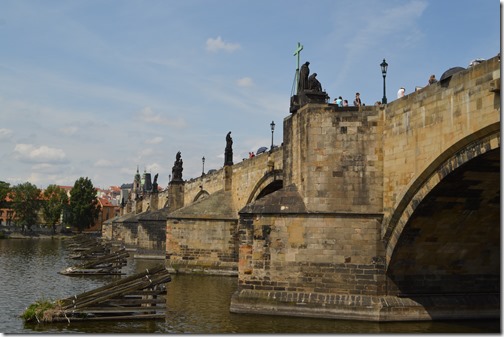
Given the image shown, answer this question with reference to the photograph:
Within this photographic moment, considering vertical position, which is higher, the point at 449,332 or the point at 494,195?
the point at 494,195

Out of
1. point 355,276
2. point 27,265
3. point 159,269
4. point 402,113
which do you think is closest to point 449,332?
point 355,276

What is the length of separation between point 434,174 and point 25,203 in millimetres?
86839

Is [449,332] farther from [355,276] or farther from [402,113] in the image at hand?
[402,113]

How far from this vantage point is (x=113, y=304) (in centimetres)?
1703

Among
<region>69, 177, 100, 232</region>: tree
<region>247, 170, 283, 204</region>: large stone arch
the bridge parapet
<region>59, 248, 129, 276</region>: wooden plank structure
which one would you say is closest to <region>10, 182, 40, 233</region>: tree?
<region>69, 177, 100, 232</region>: tree

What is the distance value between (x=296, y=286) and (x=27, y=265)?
77.5 ft

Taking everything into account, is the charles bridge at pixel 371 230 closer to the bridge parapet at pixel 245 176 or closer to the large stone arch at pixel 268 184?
the large stone arch at pixel 268 184

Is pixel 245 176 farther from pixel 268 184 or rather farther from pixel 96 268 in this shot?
pixel 96 268

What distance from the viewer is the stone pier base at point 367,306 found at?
55.0 ft

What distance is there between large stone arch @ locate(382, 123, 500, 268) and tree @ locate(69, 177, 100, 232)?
282 ft

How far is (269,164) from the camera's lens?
28.5 meters

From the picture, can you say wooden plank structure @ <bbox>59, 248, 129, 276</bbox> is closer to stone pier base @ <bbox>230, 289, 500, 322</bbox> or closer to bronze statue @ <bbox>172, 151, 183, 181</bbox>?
bronze statue @ <bbox>172, 151, 183, 181</bbox>

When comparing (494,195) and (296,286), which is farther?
(296,286)

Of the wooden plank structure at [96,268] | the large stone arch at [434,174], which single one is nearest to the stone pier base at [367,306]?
the large stone arch at [434,174]
